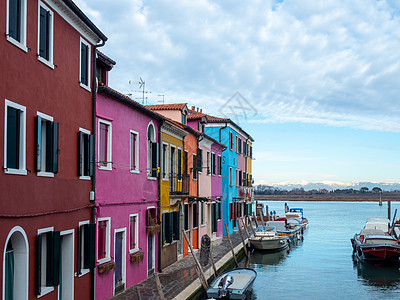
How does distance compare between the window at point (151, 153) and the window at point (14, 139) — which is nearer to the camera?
the window at point (14, 139)

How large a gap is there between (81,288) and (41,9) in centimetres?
717

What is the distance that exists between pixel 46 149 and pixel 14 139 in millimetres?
1535

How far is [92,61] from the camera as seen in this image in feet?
46.3

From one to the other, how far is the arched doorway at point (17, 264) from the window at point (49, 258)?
0.62 m

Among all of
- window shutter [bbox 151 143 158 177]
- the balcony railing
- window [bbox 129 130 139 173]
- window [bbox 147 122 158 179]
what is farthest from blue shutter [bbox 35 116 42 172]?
the balcony railing

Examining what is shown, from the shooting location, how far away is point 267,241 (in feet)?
111

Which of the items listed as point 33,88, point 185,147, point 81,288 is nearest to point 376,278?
point 185,147

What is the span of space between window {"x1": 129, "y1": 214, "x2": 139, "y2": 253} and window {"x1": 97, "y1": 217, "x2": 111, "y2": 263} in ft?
7.15

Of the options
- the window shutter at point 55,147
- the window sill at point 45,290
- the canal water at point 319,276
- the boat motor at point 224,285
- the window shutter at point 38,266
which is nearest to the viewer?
the window shutter at point 38,266

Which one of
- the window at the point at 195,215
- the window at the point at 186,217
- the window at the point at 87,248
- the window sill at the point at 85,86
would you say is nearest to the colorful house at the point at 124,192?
the window sill at the point at 85,86

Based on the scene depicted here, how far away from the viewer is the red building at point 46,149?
9445 mm

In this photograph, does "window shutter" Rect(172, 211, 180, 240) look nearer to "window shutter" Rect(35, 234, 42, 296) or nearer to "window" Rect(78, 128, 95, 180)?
"window" Rect(78, 128, 95, 180)

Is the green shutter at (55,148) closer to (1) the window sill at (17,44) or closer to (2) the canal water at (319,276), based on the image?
(1) the window sill at (17,44)

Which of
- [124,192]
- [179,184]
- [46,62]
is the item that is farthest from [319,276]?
[46,62]
